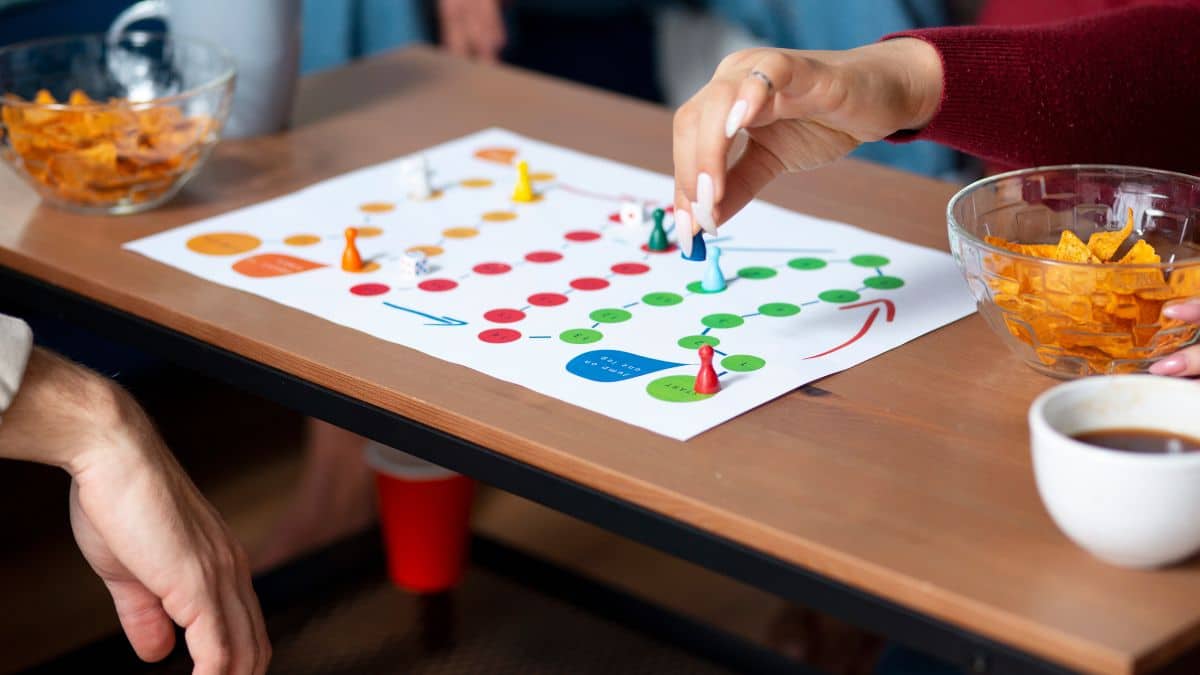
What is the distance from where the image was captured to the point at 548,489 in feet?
2.80

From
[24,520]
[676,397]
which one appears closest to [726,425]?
[676,397]

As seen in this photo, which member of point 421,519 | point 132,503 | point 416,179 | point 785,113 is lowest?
point 421,519

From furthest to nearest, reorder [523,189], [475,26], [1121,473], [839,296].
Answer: [475,26]
[523,189]
[839,296]
[1121,473]

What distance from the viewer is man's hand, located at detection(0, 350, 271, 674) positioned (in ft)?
2.99

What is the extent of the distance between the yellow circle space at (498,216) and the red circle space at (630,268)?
0.48 ft

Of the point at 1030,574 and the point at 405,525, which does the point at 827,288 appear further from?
the point at 405,525

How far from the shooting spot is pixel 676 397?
2.94 feet

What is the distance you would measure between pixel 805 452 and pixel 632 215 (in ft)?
1.36

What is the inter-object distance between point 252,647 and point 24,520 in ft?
4.07

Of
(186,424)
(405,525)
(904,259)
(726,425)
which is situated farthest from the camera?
(186,424)

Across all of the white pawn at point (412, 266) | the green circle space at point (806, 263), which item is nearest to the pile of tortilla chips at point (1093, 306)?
the green circle space at point (806, 263)

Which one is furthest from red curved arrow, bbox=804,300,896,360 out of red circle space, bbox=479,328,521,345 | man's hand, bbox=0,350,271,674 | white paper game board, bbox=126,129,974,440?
man's hand, bbox=0,350,271,674

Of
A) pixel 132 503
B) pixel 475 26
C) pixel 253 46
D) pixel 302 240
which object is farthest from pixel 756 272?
pixel 475 26

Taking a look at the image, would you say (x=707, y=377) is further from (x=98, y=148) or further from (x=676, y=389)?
(x=98, y=148)
